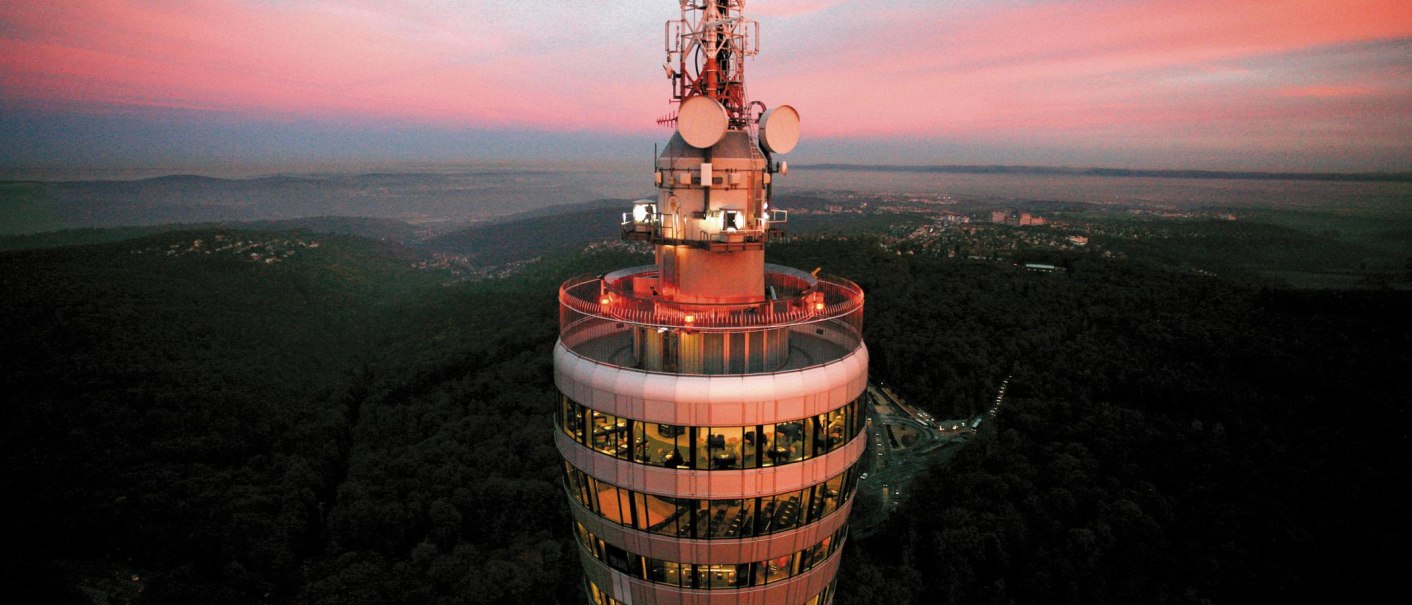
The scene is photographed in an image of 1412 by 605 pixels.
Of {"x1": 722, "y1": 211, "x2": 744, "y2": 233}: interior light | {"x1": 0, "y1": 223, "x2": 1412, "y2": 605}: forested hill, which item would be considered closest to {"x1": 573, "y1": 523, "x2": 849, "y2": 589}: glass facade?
{"x1": 722, "y1": 211, "x2": 744, "y2": 233}: interior light

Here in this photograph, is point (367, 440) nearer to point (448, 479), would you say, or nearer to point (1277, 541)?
point (448, 479)

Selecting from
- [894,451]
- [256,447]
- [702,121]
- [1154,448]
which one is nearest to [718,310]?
[702,121]

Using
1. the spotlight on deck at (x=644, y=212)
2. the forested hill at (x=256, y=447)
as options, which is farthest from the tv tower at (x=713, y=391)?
the forested hill at (x=256, y=447)

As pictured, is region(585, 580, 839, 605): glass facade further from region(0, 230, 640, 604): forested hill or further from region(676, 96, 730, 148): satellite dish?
region(0, 230, 640, 604): forested hill

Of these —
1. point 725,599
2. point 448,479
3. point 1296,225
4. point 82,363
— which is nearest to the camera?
point 725,599

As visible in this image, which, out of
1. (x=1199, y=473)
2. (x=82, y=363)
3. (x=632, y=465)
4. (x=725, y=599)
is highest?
(x=632, y=465)

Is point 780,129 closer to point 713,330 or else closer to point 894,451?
point 713,330

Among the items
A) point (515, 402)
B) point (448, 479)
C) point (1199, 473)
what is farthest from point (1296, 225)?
point (448, 479)
